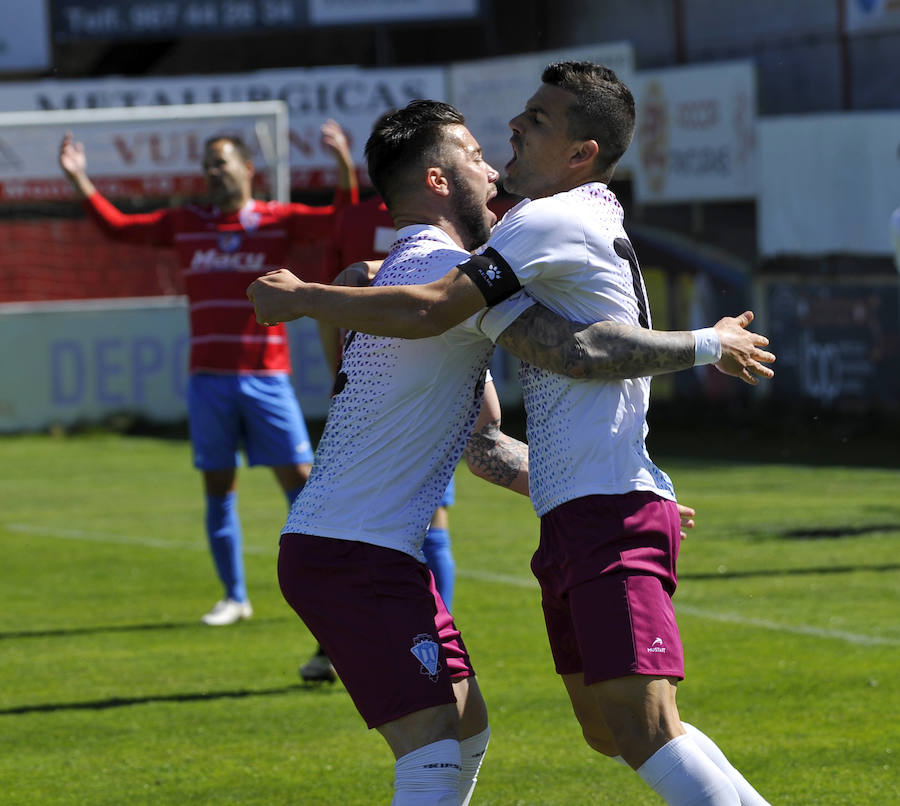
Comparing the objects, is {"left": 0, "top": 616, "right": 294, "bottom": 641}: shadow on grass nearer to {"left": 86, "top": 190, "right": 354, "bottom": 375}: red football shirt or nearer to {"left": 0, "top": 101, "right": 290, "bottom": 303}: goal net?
{"left": 86, "top": 190, "right": 354, "bottom": 375}: red football shirt

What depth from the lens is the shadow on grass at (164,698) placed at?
688 cm

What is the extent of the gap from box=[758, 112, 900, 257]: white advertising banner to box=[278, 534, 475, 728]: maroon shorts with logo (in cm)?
1407

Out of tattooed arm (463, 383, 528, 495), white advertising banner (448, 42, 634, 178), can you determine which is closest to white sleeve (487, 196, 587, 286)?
tattooed arm (463, 383, 528, 495)

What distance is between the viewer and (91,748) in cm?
624

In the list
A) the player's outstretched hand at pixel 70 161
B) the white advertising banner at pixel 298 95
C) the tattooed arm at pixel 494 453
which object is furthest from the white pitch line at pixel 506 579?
the white advertising banner at pixel 298 95

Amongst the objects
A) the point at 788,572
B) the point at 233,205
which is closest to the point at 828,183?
the point at 788,572

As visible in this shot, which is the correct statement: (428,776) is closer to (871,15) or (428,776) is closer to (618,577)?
(618,577)

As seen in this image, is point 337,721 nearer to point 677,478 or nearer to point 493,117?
point 677,478

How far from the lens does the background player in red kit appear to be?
8477 millimetres

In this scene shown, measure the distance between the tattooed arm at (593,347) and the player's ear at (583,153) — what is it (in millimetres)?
385

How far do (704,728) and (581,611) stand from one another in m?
2.63

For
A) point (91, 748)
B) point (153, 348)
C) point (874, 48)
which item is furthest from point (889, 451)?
point (91, 748)

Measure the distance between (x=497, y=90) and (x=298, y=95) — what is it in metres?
2.95

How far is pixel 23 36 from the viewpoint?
2681cm
